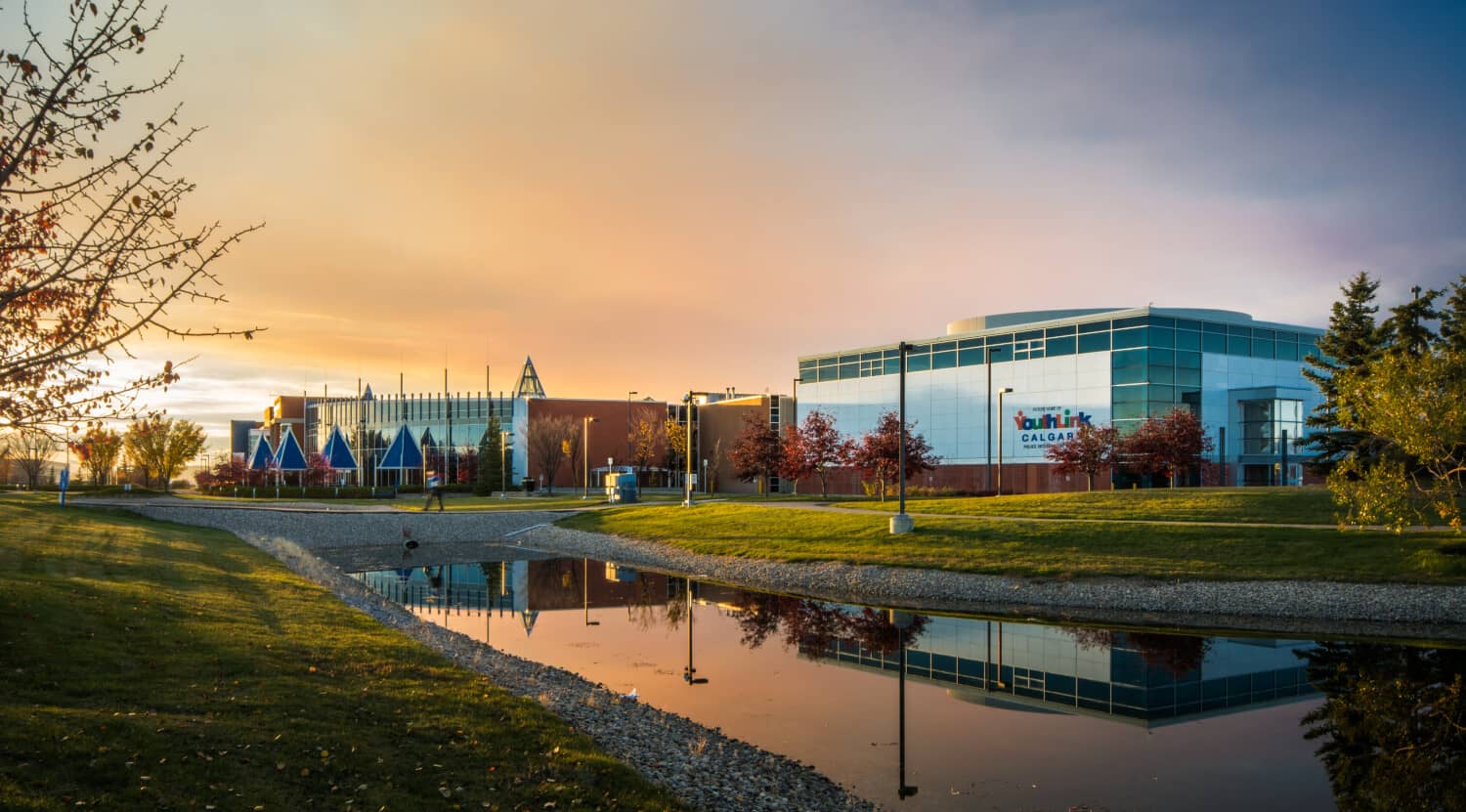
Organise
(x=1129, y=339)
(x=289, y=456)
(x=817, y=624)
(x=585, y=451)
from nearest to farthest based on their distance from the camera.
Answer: (x=817, y=624), (x=1129, y=339), (x=289, y=456), (x=585, y=451)

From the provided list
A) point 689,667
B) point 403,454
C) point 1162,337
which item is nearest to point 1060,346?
point 1162,337

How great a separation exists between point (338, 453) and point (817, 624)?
5332 cm

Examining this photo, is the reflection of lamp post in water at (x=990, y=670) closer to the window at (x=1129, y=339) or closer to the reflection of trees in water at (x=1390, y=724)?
the reflection of trees in water at (x=1390, y=724)

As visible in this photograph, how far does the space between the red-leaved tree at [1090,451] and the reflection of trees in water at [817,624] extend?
2479 cm

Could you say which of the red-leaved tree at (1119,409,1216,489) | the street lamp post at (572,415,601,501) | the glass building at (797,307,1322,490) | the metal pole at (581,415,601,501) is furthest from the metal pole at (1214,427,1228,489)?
the metal pole at (581,415,601,501)

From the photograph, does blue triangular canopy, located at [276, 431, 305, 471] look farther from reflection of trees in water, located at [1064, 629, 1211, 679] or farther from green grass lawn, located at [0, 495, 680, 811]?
reflection of trees in water, located at [1064, 629, 1211, 679]

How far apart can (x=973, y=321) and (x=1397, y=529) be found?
43.7m

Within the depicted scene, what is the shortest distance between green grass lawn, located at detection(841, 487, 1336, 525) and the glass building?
12.2m

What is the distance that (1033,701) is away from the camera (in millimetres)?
15297

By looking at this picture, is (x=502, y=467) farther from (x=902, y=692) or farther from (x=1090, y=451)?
(x=902, y=692)

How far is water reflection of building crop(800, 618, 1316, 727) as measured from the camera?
15.0m

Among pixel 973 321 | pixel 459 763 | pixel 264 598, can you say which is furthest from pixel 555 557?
pixel 973 321

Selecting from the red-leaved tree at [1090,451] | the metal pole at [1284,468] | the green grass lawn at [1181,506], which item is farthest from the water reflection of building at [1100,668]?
the metal pole at [1284,468]

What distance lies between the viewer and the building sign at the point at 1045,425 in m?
53.2
